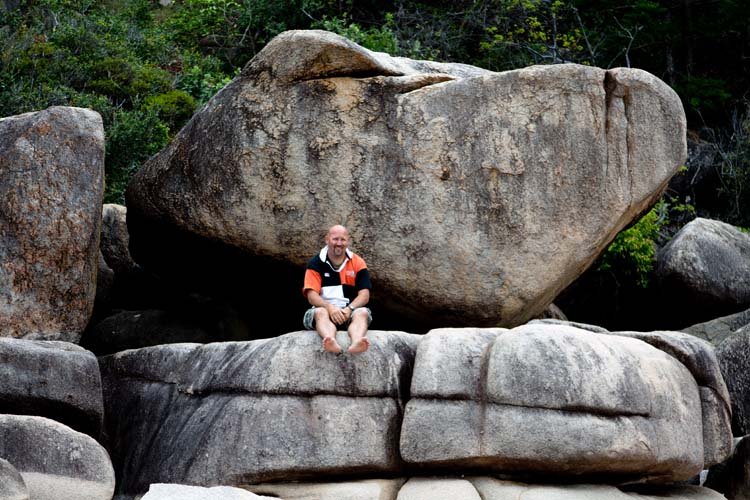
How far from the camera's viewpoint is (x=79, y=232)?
11.1 meters

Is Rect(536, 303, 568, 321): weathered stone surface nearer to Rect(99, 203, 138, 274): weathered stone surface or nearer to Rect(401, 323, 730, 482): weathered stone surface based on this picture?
Rect(401, 323, 730, 482): weathered stone surface

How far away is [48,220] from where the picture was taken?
10984mm

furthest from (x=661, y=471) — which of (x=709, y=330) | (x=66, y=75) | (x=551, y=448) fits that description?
(x=66, y=75)

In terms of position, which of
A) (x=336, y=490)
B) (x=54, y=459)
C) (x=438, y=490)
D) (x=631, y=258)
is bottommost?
(x=631, y=258)

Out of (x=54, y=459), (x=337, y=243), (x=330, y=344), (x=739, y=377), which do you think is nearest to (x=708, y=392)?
(x=739, y=377)

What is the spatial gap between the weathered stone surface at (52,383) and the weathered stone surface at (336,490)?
5.27 feet

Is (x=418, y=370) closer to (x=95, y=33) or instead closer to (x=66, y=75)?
(x=66, y=75)

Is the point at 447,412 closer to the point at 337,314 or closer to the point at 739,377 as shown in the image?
the point at 337,314

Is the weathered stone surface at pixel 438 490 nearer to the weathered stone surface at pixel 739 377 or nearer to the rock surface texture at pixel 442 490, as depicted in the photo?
the rock surface texture at pixel 442 490

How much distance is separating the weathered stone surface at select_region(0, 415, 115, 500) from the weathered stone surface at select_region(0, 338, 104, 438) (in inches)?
17.2

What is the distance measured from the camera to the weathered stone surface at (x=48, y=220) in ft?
35.7

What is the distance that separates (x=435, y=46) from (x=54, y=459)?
1342 cm

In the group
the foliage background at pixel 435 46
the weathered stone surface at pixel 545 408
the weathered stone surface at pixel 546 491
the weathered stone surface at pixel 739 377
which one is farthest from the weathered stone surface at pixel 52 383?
the foliage background at pixel 435 46

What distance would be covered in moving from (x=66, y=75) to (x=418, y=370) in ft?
37.9
